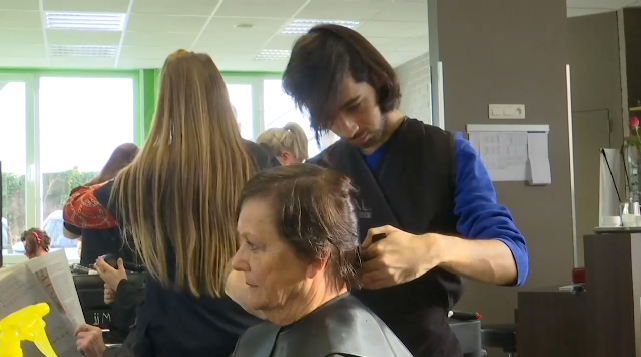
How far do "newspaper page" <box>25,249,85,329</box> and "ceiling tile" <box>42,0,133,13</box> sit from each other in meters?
4.42

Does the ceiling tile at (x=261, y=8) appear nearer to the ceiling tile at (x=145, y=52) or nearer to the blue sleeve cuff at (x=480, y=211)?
the ceiling tile at (x=145, y=52)

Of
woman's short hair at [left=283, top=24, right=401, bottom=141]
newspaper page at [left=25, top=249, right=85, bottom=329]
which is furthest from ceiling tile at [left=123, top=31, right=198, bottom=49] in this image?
woman's short hair at [left=283, top=24, right=401, bottom=141]

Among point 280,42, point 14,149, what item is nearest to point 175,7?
point 280,42

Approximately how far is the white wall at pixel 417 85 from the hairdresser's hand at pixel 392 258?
5.90m

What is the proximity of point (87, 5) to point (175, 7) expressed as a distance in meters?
0.68

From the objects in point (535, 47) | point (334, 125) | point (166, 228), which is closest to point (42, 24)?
point (535, 47)

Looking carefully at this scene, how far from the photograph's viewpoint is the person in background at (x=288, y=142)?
3346 mm

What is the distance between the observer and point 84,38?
664 cm

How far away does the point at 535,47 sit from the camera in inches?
155

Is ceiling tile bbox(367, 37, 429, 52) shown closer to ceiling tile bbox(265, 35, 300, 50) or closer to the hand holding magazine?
ceiling tile bbox(265, 35, 300, 50)

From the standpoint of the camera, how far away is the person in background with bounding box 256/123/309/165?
3346 mm

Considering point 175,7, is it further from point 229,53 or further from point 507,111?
point 507,111

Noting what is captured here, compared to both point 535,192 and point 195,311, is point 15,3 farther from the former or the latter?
point 195,311

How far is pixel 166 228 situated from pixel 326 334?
735mm
